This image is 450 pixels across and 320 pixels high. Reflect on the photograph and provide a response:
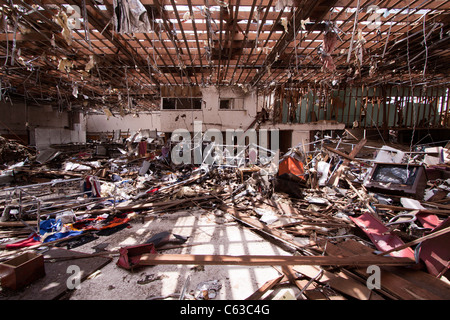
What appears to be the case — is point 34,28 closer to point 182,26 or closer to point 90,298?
point 182,26

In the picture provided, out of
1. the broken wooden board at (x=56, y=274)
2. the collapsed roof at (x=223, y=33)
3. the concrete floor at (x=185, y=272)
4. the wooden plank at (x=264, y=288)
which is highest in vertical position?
the collapsed roof at (x=223, y=33)

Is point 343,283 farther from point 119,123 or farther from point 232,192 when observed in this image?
A: point 119,123

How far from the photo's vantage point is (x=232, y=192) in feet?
21.6

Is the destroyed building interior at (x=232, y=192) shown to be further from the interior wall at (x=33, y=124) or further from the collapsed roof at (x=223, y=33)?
the interior wall at (x=33, y=124)

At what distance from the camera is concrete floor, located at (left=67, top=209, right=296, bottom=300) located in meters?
2.55

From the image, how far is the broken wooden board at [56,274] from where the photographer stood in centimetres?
245

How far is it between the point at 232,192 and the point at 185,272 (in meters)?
3.80

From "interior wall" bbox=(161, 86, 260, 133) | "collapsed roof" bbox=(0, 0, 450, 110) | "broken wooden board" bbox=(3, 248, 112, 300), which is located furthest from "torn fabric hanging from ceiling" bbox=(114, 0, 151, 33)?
"interior wall" bbox=(161, 86, 260, 133)

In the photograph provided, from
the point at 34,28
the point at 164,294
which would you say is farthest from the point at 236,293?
the point at 34,28

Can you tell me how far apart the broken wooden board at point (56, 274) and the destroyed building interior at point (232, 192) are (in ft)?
0.06

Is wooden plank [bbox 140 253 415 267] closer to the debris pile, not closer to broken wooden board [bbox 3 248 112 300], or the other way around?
the debris pile

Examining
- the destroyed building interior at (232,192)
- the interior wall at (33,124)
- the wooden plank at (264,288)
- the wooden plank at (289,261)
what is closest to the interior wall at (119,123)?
the interior wall at (33,124)

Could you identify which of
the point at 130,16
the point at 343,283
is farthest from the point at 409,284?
the point at 130,16

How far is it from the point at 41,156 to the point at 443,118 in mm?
24878
